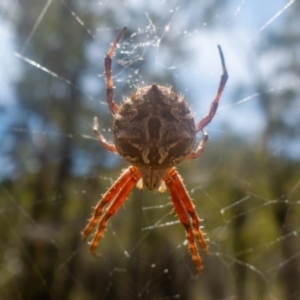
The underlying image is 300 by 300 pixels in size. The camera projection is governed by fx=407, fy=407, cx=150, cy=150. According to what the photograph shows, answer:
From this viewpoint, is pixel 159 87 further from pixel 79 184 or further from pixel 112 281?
pixel 112 281

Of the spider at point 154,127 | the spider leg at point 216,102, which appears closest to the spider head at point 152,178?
the spider at point 154,127

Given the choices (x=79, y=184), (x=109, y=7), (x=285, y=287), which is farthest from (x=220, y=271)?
(x=109, y=7)

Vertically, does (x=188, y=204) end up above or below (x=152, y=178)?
below

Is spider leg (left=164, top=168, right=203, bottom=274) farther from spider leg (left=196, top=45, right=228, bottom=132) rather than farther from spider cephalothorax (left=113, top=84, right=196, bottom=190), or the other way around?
spider leg (left=196, top=45, right=228, bottom=132)

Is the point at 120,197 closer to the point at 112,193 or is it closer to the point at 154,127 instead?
the point at 112,193

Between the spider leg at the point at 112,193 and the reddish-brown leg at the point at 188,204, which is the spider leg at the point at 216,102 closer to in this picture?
the reddish-brown leg at the point at 188,204

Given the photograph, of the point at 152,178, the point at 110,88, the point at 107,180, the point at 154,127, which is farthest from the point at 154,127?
the point at 107,180
